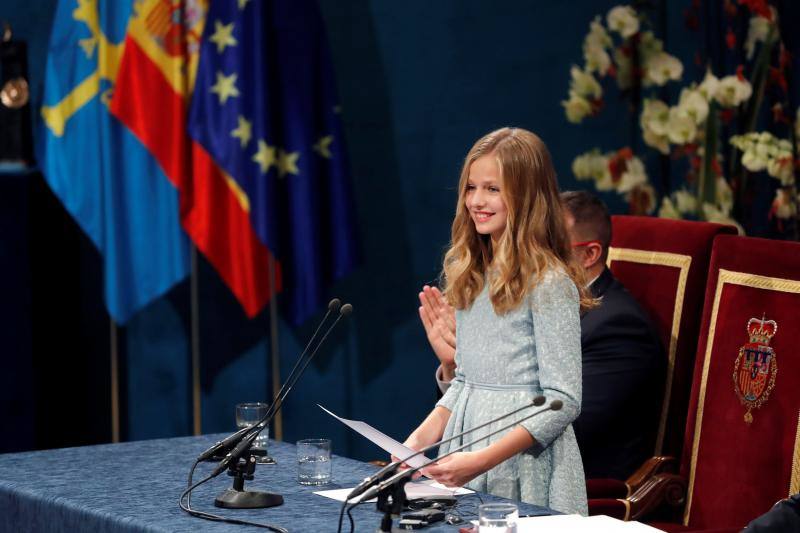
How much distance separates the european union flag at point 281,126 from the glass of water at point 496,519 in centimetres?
309

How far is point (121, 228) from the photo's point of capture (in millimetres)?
5398

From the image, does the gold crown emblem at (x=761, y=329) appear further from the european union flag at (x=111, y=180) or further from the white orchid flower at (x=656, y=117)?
the european union flag at (x=111, y=180)

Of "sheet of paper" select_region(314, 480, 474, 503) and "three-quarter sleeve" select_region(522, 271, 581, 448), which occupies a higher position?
"three-quarter sleeve" select_region(522, 271, 581, 448)

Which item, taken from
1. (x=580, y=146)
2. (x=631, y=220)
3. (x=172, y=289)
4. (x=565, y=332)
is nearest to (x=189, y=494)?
(x=565, y=332)

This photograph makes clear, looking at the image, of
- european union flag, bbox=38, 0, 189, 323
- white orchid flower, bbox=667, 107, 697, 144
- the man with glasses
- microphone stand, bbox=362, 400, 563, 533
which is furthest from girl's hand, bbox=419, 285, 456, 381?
european union flag, bbox=38, 0, 189, 323

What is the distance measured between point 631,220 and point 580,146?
100 cm

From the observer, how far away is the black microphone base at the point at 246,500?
99.4 inches

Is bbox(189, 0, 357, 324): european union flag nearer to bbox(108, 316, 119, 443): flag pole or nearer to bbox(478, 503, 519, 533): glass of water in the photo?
bbox(108, 316, 119, 443): flag pole

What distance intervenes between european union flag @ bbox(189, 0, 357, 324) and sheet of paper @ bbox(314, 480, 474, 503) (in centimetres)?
251

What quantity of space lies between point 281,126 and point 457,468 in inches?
110

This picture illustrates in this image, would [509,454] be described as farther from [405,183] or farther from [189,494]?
[405,183]

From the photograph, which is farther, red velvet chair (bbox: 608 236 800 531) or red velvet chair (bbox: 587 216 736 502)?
red velvet chair (bbox: 587 216 736 502)

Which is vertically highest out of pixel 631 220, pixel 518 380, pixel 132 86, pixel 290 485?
A: pixel 132 86

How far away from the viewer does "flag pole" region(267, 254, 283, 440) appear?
17.0 ft
